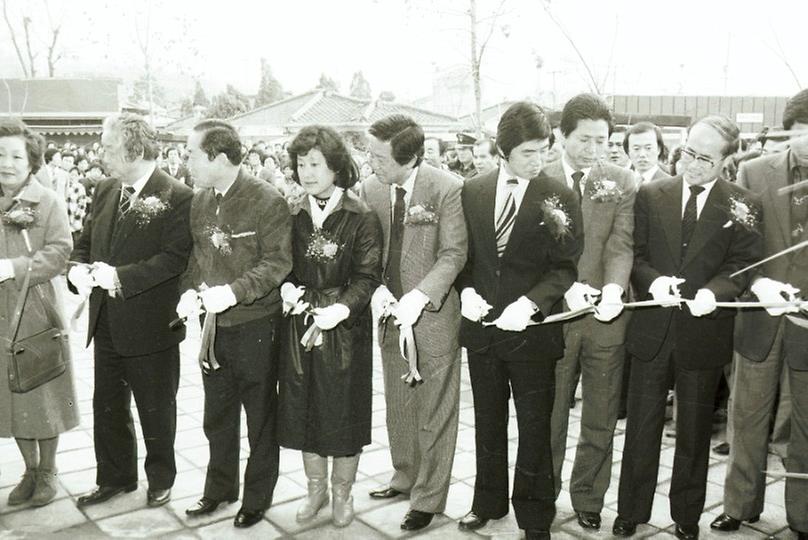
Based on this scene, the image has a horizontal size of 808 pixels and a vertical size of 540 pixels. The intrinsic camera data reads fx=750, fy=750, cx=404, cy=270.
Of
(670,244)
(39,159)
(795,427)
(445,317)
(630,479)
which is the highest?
→ (39,159)

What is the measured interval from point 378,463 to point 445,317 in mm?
1222

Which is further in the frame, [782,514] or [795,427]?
[782,514]

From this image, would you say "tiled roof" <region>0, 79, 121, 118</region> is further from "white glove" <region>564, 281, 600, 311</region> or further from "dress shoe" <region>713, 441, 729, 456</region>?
"white glove" <region>564, 281, 600, 311</region>

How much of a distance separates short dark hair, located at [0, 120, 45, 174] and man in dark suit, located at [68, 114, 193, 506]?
42 centimetres

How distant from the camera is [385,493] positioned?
12.3 feet

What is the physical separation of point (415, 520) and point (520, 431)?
0.67 m

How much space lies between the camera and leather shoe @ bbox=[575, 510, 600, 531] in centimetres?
338

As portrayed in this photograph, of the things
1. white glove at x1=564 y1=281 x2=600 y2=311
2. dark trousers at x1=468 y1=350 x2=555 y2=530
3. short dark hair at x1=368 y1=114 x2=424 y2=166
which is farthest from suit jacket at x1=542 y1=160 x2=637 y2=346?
→ short dark hair at x1=368 y1=114 x2=424 y2=166

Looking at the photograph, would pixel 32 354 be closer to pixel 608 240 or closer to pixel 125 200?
pixel 125 200

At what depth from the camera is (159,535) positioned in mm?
3352

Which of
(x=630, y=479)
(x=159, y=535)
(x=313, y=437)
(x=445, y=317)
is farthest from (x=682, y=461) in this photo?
(x=159, y=535)

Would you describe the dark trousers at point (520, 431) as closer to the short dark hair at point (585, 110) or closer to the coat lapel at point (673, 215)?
the coat lapel at point (673, 215)

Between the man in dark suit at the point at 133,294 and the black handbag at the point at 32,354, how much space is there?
10.0 inches

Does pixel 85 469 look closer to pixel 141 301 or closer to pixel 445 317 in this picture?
pixel 141 301
